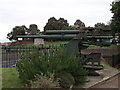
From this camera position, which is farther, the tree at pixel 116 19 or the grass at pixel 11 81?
the tree at pixel 116 19

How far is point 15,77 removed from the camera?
8867mm

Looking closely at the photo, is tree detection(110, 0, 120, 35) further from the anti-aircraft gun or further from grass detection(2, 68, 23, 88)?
grass detection(2, 68, 23, 88)

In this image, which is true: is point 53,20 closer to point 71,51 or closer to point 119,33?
point 119,33

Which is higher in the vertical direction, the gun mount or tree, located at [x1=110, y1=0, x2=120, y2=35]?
tree, located at [x1=110, y1=0, x2=120, y2=35]

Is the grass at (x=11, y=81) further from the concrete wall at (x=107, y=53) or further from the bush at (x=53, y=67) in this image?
the concrete wall at (x=107, y=53)

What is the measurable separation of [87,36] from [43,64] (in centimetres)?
352

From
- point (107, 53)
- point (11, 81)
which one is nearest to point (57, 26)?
point (107, 53)

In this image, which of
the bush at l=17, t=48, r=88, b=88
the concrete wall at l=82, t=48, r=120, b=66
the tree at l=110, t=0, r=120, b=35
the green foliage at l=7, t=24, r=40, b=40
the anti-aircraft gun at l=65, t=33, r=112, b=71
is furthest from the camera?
the green foliage at l=7, t=24, r=40, b=40

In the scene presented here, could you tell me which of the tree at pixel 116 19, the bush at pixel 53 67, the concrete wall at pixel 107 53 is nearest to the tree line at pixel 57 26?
the tree at pixel 116 19

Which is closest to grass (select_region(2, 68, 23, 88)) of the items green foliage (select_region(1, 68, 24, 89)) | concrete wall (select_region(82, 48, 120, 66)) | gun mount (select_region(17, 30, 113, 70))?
green foliage (select_region(1, 68, 24, 89))

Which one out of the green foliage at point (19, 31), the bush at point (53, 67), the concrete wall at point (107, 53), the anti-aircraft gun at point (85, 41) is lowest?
the concrete wall at point (107, 53)

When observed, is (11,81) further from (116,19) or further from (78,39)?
(116,19)

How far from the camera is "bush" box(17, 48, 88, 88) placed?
744cm

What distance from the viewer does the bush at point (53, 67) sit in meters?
7.44
